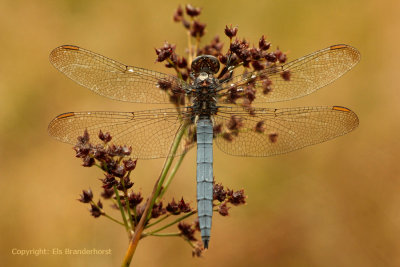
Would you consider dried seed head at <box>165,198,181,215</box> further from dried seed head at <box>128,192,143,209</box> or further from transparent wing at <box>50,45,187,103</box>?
transparent wing at <box>50,45,187,103</box>

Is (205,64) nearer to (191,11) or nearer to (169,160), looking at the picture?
(191,11)

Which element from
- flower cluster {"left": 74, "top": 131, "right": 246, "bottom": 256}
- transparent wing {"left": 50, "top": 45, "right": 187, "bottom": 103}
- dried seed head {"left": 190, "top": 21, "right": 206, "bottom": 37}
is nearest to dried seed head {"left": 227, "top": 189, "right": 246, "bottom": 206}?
flower cluster {"left": 74, "top": 131, "right": 246, "bottom": 256}

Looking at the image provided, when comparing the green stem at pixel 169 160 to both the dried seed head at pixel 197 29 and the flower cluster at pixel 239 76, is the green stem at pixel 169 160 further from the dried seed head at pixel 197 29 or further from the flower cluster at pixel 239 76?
the dried seed head at pixel 197 29

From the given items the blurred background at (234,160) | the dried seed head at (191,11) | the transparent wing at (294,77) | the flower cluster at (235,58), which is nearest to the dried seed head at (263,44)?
the flower cluster at (235,58)
